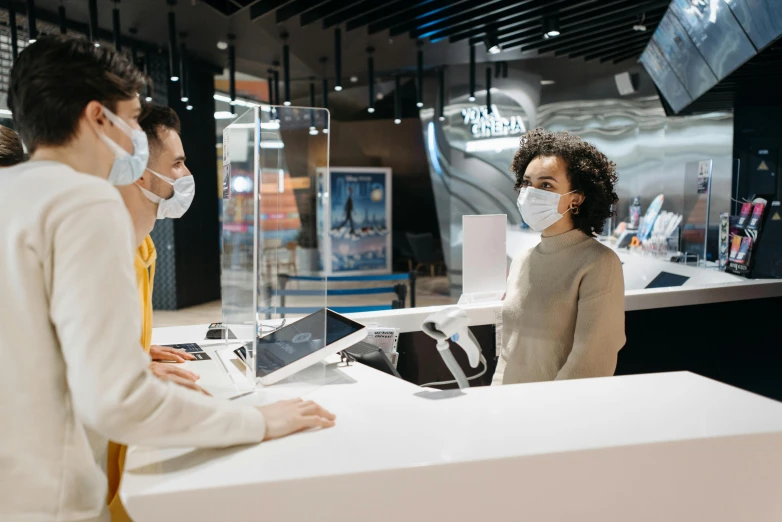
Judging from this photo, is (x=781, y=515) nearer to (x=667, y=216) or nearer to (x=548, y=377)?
(x=548, y=377)

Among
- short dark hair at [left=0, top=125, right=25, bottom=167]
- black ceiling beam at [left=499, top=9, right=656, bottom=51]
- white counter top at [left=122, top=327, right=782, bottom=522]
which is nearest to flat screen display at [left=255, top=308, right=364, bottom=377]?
white counter top at [left=122, top=327, right=782, bottom=522]

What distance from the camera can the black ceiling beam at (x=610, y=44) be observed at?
742cm

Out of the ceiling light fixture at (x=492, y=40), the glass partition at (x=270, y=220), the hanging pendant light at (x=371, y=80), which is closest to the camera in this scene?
the glass partition at (x=270, y=220)

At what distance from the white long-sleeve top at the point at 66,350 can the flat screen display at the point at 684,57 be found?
529cm

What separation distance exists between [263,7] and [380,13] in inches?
51.0

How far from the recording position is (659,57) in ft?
21.3

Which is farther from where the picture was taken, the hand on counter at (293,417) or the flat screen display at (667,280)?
the flat screen display at (667,280)

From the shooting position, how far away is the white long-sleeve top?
3.10ft

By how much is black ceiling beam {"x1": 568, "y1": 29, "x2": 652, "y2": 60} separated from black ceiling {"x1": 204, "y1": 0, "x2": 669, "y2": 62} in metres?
0.01

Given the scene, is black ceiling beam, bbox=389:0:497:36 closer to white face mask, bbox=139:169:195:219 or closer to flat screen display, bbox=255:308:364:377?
white face mask, bbox=139:169:195:219

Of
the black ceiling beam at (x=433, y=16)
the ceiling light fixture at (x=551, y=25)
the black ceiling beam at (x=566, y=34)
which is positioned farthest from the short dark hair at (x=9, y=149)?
the black ceiling beam at (x=566, y=34)

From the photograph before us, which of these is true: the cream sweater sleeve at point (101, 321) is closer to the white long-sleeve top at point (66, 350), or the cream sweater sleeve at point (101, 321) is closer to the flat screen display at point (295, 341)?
the white long-sleeve top at point (66, 350)

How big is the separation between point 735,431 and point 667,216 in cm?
532

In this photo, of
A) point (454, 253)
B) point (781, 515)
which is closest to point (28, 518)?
point (781, 515)
